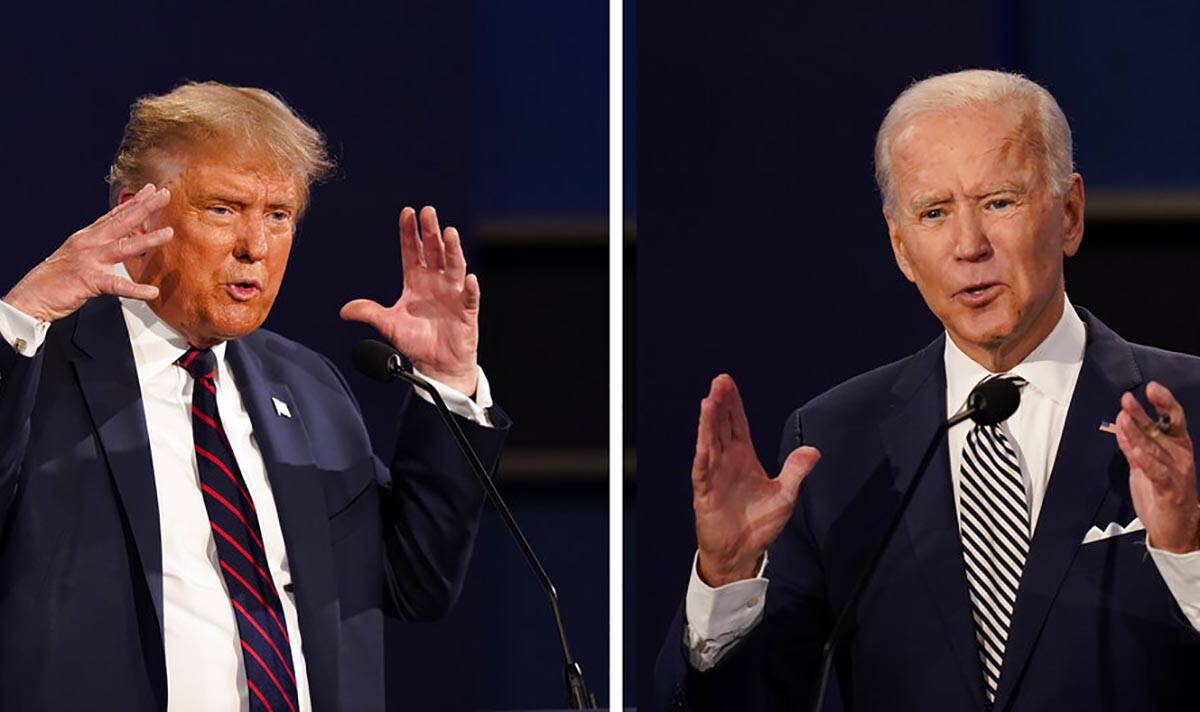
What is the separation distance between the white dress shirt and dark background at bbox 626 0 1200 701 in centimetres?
9

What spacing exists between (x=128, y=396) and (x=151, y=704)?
0.54m

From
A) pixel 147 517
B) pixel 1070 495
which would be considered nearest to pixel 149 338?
pixel 147 517

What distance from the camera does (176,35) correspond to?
135 inches

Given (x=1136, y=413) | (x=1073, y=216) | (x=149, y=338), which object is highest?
(x=1073, y=216)

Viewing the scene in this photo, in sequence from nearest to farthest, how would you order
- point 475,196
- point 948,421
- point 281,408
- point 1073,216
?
point 948,421 → point 1073,216 → point 281,408 → point 475,196

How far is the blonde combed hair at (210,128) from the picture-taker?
3.34 m

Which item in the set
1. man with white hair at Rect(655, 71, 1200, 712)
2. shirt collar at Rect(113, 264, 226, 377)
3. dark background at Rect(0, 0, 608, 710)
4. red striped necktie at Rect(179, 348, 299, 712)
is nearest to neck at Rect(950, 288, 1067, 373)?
man with white hair at Rect(655, 71, 1200, 712)

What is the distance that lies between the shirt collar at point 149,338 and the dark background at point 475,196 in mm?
204

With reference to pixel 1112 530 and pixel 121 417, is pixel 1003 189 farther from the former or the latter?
pixel 121 417

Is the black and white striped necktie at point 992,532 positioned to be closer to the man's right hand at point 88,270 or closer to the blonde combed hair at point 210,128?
the blonde combed hair at point 210,128

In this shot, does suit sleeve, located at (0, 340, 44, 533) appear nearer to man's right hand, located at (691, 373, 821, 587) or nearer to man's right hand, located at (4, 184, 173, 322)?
man's right hand, located at (4, 184, 173, 322)

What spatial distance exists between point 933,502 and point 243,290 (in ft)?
4.29

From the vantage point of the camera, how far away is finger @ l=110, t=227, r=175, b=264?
318 cm

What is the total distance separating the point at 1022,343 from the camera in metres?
3.29
